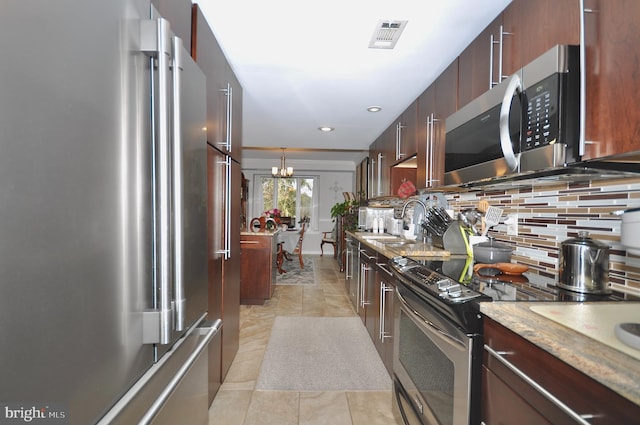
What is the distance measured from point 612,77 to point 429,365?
1217mm

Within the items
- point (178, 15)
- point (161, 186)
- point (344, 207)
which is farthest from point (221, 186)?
point (344, 207)

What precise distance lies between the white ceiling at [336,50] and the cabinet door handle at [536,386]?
155 cm

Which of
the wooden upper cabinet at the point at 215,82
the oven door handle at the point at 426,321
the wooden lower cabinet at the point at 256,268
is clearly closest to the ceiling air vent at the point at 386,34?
the wooden upper cabinet at the point at 215,82

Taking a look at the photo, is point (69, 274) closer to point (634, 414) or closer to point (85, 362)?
point (85, 362)

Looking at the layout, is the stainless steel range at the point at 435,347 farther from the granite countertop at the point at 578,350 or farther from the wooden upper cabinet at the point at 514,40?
the wooden upper cabinet at the point at 514,40

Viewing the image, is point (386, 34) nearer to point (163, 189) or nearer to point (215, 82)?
point (215, 82)

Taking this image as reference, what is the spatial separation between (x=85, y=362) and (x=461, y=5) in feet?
6.39

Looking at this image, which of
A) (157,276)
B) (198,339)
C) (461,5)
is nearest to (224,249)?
(198,339)

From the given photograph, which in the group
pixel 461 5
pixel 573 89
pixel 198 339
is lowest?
pixel 198 339

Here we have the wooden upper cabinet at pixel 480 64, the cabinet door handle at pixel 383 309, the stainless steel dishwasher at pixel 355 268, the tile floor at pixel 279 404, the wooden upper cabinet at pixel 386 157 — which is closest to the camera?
the wooden upper cabinet at pixel 480 64

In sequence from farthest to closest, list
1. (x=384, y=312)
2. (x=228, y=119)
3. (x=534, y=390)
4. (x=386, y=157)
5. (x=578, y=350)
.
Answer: (x=386, y=157), (x=384, y=312), (x=228, y=119), (x=534, y=390), (x=578, y=350)

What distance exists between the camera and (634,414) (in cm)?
54

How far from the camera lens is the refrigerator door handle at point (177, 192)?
2.52 feet

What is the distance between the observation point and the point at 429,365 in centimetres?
135
